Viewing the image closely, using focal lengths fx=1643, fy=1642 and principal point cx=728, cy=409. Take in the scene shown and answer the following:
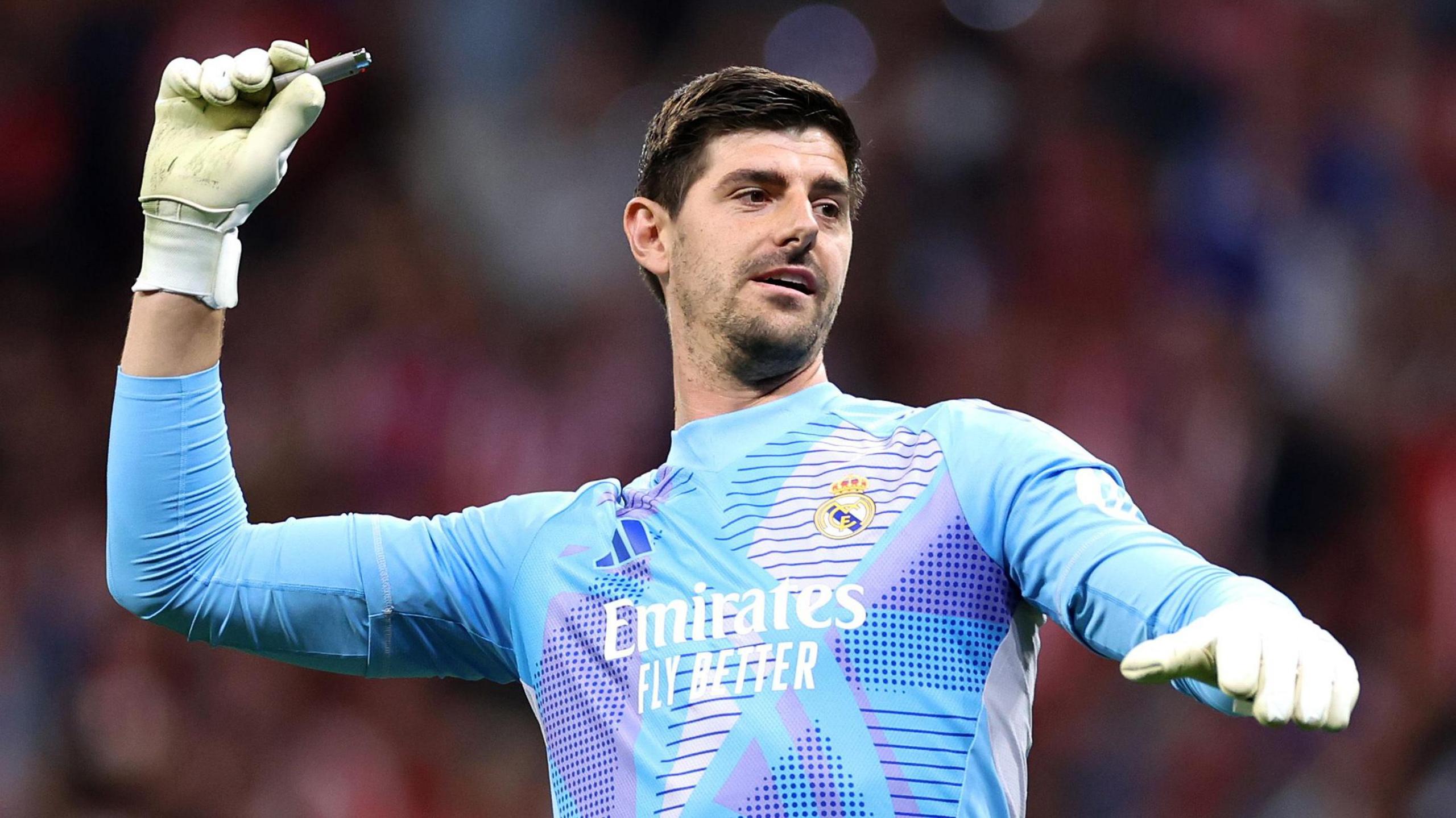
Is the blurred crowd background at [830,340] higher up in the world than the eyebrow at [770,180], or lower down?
lower down

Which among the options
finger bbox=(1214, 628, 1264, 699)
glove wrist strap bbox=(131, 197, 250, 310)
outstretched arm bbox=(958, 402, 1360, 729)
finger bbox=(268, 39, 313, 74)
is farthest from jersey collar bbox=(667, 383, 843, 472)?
finger bbox=(1214, 628, 1264, 699)

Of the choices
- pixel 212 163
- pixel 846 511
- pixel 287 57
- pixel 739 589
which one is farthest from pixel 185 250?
pixel 846 511

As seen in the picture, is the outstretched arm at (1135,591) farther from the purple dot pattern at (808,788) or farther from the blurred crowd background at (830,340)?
the blurred crowd background at (830,340)

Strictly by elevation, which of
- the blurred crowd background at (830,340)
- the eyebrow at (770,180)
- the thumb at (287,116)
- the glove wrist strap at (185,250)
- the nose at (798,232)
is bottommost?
the blurred crowd background at (830,340)

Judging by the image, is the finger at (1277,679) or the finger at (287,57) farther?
the finger at (287,57)

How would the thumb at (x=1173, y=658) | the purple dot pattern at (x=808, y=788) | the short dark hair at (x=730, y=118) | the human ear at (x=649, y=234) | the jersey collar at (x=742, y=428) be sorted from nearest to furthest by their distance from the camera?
the thumb at (x=1173, y=658), the purple dot pattern at (x=808, y=788), the jersey collar at (x=742, y=428), the short dark hair at (x=730, y=118), the human ear at (x=649, y=234)

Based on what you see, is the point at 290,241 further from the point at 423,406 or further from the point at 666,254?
the point at 666,254

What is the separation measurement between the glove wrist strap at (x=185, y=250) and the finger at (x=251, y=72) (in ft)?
0.82

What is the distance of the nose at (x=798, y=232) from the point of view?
11.7 ft

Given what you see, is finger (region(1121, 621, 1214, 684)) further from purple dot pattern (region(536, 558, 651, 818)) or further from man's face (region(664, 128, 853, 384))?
man's face (region(664, 128, 853, 384))

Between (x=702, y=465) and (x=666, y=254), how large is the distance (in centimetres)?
66

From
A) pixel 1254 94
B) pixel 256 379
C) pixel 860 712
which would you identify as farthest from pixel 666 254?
pixel 1254 94

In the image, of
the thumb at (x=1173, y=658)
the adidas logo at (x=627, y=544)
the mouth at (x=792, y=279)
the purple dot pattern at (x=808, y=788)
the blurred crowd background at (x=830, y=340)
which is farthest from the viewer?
the blurred crowd background at (x=830, y=340)

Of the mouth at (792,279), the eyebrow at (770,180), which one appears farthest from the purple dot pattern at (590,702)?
the eyebrow at (770,180)
